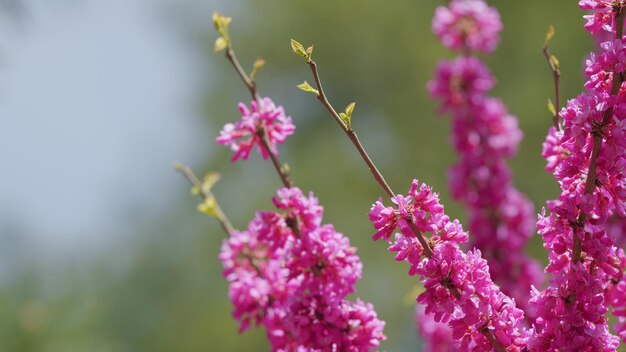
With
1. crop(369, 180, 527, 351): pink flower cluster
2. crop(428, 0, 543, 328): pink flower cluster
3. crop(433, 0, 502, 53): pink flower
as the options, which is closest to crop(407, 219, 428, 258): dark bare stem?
crop(369, 180, 527, 351): pink flower cluster

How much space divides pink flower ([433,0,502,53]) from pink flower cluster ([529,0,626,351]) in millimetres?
845

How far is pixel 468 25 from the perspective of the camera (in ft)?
5.45

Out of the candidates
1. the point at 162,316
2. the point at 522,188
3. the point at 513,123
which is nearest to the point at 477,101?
the point at 513,123

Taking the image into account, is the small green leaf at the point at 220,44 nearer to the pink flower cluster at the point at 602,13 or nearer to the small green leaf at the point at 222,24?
the small green leaf at the point at 222,24

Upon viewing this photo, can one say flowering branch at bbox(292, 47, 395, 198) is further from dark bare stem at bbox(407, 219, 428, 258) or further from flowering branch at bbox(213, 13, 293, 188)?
flowering branch at bbox(213, 13, 293, 188)

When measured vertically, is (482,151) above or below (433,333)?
above

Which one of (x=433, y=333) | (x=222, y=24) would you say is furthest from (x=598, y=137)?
(x=433, y=333)

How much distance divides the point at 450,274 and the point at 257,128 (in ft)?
1.11

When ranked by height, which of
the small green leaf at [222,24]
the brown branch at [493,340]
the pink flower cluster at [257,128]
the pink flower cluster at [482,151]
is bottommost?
the brown branch at [493,340]

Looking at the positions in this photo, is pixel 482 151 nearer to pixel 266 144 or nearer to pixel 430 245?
pixel 266 144

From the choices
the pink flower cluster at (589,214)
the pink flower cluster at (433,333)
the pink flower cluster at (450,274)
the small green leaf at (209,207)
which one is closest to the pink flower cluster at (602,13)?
the pink flower cluster at (589,214)

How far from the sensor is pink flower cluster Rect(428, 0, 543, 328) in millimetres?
1597

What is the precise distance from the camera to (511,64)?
211 inches

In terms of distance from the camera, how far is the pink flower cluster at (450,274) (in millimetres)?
810
